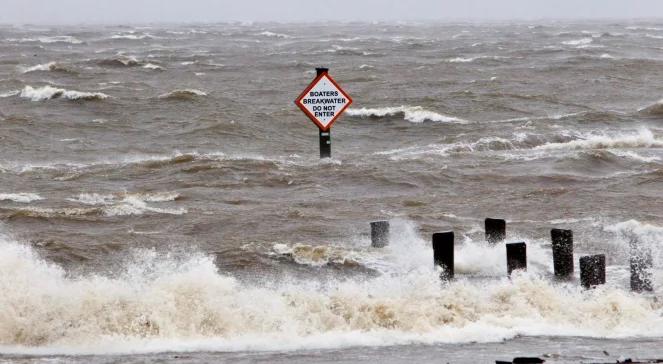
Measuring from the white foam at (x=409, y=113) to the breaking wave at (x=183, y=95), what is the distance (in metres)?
5.13

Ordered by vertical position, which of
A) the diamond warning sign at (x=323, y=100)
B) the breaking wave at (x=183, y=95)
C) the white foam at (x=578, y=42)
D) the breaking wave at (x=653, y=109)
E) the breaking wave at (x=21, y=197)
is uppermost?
the diamond warning sign at (x=323, y=100)

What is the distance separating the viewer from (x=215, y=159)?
2098cm

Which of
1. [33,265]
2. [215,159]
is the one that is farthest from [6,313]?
[215,159]

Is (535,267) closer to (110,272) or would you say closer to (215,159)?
(110,272)

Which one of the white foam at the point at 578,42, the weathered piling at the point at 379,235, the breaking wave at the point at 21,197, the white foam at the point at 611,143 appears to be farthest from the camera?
the white foam at the point at 578,42

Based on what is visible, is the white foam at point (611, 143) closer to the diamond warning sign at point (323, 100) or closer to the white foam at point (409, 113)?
the white foam at point (409, 113)

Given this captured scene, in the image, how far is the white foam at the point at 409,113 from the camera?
2780 centimetres

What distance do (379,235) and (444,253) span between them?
1600 millimetres

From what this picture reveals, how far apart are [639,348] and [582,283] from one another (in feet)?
5.88

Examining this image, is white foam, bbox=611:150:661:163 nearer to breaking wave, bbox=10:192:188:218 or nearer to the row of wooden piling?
breaking wave, bbox=10:192:188:218

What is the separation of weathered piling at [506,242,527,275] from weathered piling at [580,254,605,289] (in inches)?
25.2

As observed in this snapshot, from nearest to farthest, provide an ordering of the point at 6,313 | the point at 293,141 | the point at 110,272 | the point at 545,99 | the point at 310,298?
the point at 6,313 < the point at 310,298 < the point at 110,272 < the point at 293,141 < the point at 545,99

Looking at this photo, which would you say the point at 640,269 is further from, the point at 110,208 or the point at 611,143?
the point at 611,143

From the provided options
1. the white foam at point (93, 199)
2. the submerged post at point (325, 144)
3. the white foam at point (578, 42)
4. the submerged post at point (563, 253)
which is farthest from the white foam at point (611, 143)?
the white foam at point (578, 42)
